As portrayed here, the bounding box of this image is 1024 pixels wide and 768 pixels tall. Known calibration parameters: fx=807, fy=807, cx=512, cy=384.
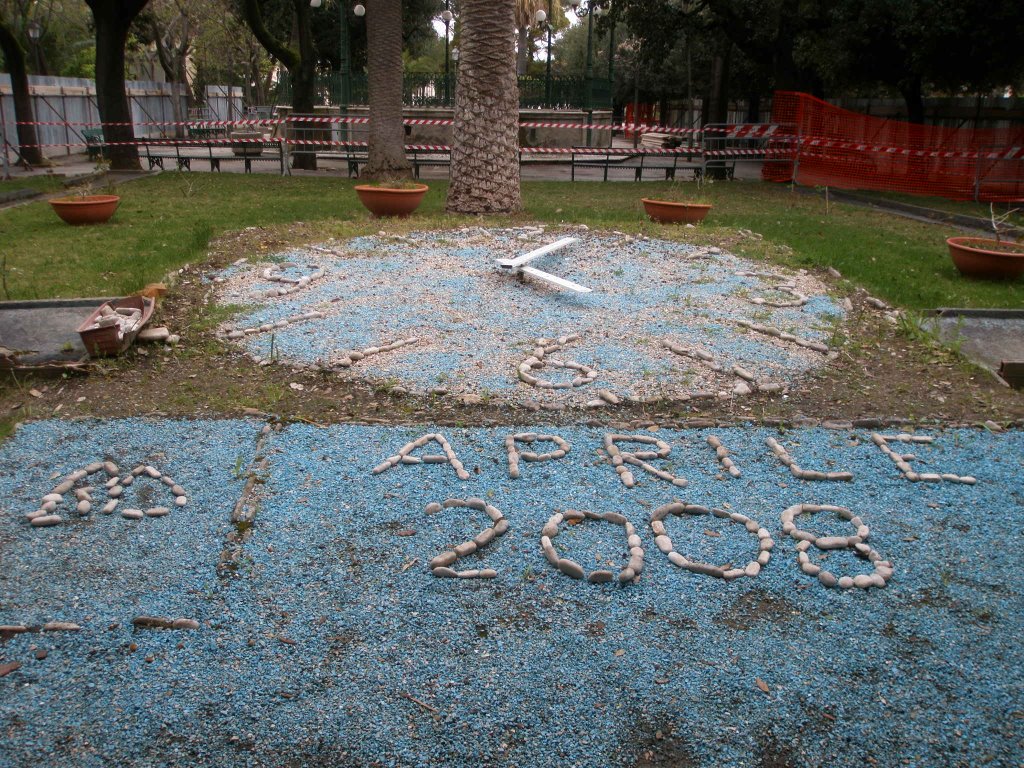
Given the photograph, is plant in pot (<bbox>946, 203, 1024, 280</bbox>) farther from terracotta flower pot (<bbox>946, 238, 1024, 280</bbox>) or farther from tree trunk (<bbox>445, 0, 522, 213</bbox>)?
tree trunk (<bbox>445, 0, 522, 213</bbox>)

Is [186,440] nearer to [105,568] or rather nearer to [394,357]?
[105,568]

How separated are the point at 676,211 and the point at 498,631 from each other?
29.6ft

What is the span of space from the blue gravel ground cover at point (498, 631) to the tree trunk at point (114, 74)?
1760cm

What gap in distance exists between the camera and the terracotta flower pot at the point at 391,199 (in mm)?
11023

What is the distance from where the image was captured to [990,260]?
8844 mm

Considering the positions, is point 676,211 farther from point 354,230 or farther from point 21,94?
point 21,94

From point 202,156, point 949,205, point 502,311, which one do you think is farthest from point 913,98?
point 202,156

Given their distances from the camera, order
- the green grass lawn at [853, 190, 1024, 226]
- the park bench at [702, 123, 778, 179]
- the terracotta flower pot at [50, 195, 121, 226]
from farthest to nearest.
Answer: the park bench at [702, 123, 778, 179] → the green grass lawn at [853, 190, 1024, 226] → the terracotta flower pot at [50, 195, 121, 226]

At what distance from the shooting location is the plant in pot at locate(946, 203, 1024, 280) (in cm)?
877

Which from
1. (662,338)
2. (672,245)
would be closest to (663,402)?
(662,338)

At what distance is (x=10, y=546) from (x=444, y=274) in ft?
16.4

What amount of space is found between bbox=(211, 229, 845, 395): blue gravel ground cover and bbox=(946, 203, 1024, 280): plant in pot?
249 cm

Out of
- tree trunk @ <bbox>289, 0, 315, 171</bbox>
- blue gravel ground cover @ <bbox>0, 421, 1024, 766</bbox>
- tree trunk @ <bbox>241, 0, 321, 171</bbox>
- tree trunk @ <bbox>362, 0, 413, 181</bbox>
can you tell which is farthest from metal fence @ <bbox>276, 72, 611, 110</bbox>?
blue gravel ground cover @ <bbox>0, 421, 1024, 766</bbox>

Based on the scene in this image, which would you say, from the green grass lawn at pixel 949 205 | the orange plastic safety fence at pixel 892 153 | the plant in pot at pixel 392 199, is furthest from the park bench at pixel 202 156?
the green grass lawn at pixel 949 205
